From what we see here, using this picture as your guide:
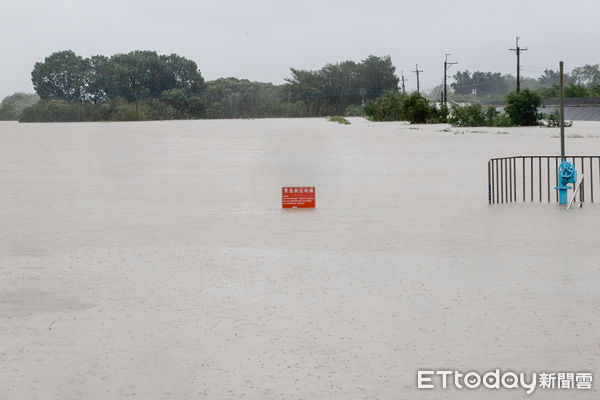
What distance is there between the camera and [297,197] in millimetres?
18234

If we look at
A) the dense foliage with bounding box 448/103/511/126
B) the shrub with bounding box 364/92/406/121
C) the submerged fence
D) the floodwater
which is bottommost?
the floodwater

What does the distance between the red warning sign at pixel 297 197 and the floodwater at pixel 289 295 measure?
334 millimetres

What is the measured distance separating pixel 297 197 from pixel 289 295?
340 inches

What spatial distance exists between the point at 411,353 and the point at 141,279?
467 cm

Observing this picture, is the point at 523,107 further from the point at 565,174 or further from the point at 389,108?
the point at 565,174

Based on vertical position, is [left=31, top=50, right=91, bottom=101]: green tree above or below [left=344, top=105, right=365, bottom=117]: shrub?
above

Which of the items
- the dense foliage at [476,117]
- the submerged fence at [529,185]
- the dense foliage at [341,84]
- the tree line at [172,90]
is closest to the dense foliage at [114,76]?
the tree line at [172,90]

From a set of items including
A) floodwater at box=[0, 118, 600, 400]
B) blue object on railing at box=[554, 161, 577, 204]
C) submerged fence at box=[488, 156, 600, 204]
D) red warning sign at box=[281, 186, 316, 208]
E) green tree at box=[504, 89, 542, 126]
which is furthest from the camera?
green tree at box=[504, 89, 542, 126]

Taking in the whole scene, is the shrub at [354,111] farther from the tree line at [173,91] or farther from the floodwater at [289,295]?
the floodwater at [289,295]

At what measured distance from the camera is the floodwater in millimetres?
6805

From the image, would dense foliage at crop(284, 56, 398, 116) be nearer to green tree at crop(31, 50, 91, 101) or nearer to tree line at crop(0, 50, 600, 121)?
tree line at crop(0, 50, 600, 121)

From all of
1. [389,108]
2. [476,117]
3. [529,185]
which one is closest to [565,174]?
[529,185]

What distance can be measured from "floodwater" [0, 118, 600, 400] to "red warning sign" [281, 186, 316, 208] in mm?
334

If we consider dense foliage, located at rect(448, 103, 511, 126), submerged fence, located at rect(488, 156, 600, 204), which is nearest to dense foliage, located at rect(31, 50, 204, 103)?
dense foliage, located at rect(448, 103, 511, 126)
